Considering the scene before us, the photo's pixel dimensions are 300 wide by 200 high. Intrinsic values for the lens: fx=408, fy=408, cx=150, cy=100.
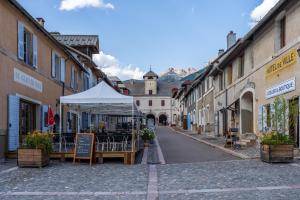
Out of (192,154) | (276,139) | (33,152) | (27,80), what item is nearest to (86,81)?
(27,80)

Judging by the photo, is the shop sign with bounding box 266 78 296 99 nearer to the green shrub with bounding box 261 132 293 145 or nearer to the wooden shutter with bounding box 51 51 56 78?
the green shrub with bounding box 261 132 293 145

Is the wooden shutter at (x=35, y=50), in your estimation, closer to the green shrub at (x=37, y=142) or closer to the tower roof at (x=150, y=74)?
the green shrub at (x=37, y=142)

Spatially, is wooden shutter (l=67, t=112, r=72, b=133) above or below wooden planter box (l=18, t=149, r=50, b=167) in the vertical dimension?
above

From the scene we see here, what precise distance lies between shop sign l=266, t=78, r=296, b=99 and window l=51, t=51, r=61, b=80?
1019cm

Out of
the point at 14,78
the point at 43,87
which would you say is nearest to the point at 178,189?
the point at 14,78

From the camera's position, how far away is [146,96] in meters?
93.8

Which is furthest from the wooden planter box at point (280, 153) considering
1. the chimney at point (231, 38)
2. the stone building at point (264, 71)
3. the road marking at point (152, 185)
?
the chimney at point (231, 38)

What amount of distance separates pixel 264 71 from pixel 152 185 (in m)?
11.3

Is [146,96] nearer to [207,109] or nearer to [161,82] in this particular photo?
[161,82]

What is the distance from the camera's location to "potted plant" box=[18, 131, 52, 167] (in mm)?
11602

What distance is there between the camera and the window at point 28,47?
15430mm

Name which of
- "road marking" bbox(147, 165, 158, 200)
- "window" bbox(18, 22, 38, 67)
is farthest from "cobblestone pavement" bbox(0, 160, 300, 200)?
"window" bbox(18, 22, 38, 67)

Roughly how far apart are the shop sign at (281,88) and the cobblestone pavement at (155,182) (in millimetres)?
3798

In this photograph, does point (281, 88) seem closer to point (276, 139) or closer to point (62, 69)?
point (276, 139)
